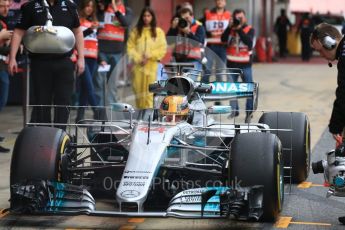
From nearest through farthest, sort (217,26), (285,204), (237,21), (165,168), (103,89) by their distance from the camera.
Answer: (165,168) < (285,204) < (103,89) < (237,21) < (217,26)

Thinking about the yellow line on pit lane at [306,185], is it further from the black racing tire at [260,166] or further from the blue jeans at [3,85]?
the blue jeans at [3,85]

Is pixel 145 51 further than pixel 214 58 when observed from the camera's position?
Yes

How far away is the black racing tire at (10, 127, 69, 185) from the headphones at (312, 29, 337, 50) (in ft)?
7.51

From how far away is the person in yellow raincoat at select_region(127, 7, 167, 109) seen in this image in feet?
43.6

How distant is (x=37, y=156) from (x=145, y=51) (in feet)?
19.6

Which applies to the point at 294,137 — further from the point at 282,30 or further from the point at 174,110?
the point at 282,30

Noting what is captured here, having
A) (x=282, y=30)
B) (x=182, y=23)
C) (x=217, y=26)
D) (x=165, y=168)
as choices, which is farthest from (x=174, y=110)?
(x=282, y=30)

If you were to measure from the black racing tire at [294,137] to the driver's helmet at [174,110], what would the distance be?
116 centimetres

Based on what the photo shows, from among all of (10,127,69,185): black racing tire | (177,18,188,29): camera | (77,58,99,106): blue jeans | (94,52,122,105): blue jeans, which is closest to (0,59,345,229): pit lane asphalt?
(10,127,69,185): black racing tire

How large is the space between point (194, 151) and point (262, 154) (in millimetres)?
839

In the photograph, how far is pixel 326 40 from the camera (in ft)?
25.1

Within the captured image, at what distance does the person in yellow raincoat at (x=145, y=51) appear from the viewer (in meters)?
13.3

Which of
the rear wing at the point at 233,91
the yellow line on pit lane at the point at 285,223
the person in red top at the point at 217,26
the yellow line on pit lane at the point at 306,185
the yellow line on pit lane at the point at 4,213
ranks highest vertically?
the person in red top at the point at 217,26

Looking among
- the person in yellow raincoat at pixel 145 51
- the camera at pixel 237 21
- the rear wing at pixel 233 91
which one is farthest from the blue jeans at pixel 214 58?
the camera at pixel 237 21
